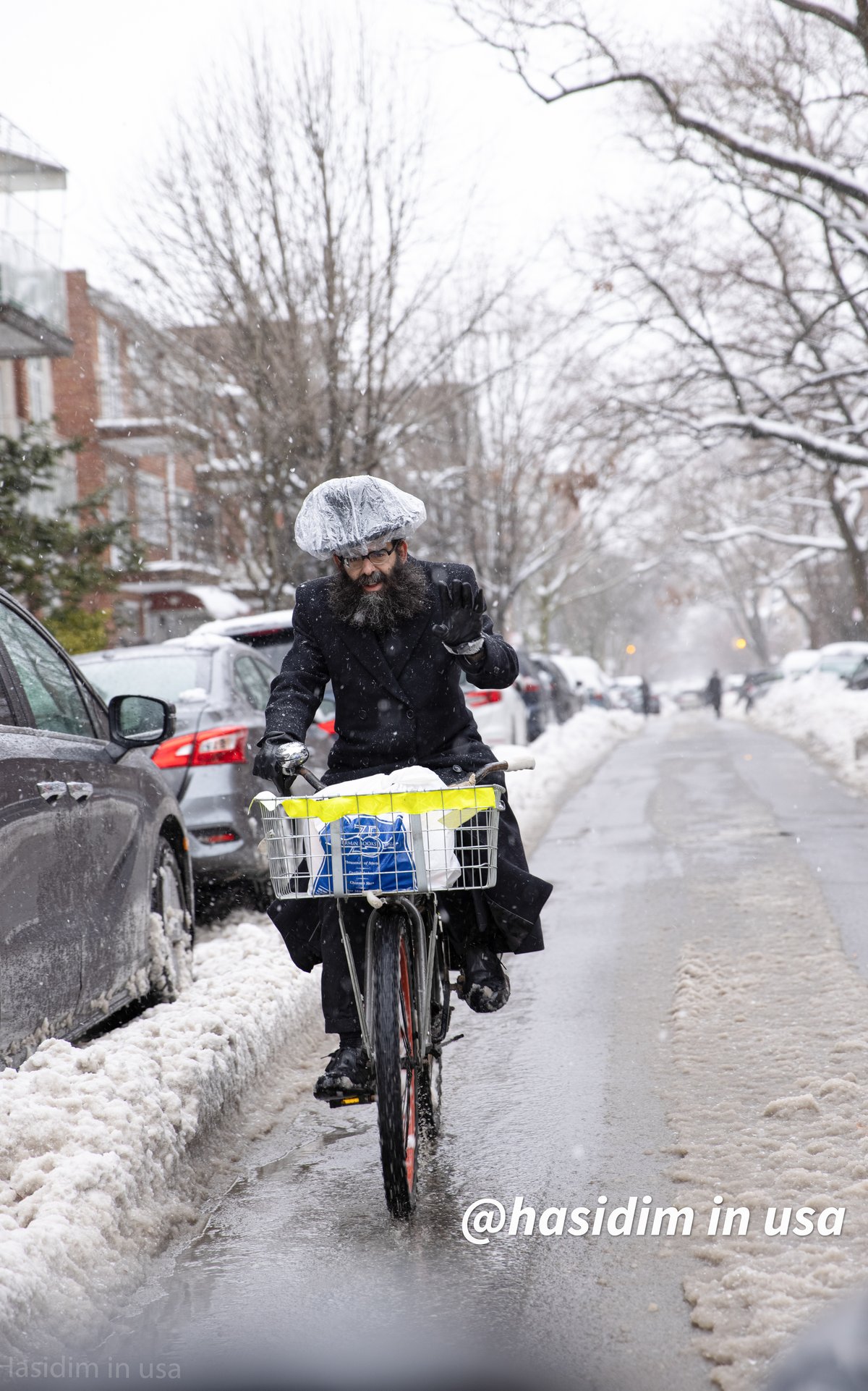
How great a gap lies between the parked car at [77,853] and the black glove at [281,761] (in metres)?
0.73

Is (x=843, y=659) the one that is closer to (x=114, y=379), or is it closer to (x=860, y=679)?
(x=860, y=679)

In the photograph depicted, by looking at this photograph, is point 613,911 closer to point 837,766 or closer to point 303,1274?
point 303,1274

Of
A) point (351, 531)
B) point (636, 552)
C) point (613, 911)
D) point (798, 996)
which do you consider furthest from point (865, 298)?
point (636, 552)

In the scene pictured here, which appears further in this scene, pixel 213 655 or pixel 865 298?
pixel 865 298

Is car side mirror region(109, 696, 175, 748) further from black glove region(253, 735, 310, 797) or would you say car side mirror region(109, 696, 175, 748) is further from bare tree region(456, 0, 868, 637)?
bare tree region(456, 0, 868, 637)

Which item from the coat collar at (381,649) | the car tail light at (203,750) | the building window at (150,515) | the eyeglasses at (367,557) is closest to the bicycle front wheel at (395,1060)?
the coat collar at (381,649)

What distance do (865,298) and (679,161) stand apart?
401 cm

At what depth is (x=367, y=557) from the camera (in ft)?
13.3

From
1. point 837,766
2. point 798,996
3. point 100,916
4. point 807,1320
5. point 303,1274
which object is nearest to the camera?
point 807,1320

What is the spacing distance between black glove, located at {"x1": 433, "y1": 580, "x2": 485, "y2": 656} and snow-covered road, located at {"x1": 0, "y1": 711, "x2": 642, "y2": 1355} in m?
1.62

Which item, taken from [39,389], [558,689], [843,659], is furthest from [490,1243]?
[843,659]

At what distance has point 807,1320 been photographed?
2914mm

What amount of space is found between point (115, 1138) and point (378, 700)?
1415 mm

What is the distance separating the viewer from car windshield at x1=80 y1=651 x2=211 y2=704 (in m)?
8.29
